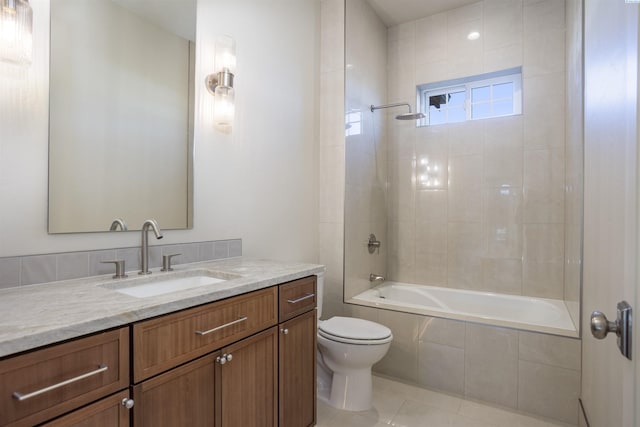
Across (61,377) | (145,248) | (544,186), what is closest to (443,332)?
(544,186)

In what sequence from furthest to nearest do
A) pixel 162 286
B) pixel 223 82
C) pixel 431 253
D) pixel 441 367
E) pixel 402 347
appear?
1. pixel 431 253
2. pixel 402 347
3. pixel 441 367
4. pixel 223 82
5. pixel 162 286

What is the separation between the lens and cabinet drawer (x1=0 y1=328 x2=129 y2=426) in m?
0.68

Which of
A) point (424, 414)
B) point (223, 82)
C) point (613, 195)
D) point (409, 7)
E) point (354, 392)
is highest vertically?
point (409, 7)

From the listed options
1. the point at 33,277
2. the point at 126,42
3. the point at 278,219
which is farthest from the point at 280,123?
the point at 33,277

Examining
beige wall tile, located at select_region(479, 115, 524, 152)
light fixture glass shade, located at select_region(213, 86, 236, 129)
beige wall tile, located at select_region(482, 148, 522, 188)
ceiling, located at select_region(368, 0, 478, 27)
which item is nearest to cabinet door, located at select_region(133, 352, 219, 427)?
light fixture glass shade, located at select_region(213, 86, 236, 129)

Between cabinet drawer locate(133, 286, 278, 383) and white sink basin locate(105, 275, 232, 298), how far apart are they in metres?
0.22

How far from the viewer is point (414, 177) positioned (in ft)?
10.5

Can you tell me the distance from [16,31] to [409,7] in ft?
9.52

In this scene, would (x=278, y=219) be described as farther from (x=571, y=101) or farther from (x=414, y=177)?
(x=571, y=101)

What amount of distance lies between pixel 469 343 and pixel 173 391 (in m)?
1.86

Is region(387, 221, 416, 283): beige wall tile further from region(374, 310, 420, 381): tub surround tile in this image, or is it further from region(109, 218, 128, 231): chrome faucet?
region(109, 218, 128, 231): chrome faucet

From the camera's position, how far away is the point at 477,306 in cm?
281

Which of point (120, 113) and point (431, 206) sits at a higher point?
point (120, 113)

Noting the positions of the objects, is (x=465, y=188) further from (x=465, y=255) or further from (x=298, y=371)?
(x=298, y=371)
